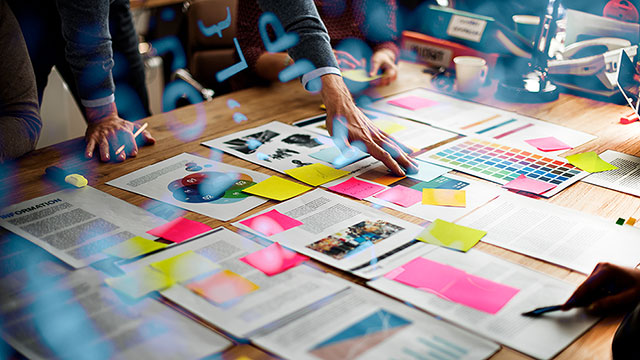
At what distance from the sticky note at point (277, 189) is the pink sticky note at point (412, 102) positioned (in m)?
0.64

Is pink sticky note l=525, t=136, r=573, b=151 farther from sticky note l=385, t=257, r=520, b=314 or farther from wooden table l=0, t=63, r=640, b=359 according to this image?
sticky note l=385, t=257, r=520, b=314

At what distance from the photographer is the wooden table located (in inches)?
36.7

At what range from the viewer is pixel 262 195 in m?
1.20

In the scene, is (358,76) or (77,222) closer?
(77,222)

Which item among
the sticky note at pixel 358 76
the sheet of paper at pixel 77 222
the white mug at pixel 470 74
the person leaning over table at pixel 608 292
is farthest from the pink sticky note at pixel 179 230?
the white mug at pixel 470 74

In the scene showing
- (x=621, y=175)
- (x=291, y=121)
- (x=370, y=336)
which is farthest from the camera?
(x=291, y=121)

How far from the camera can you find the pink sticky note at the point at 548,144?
146 centimetres

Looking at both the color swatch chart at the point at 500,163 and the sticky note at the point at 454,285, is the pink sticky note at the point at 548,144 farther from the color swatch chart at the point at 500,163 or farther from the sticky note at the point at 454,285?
the sticky note at the point at 454,285

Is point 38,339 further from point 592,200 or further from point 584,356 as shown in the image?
point 592,200

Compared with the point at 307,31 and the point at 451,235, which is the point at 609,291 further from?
the point at 307,31

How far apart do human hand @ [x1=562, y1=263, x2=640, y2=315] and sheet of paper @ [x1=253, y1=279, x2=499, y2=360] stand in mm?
188

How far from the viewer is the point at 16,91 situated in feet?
4.61

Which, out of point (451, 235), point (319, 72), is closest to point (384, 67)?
point (319, 72)

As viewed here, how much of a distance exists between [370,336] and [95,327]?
387mm
